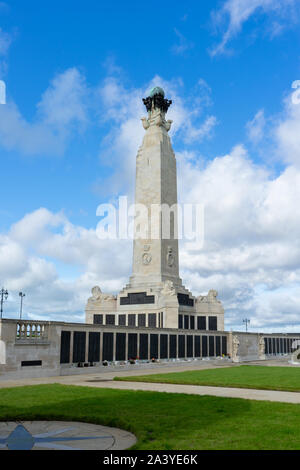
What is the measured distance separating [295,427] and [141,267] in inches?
2208

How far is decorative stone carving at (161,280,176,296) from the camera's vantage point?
203 ft

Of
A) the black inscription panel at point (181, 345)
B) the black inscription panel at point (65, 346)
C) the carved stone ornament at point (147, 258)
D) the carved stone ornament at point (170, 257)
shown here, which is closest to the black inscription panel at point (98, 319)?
the carved stone ornament at point (147, 258)

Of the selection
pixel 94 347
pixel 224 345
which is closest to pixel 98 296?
pixel 224 345

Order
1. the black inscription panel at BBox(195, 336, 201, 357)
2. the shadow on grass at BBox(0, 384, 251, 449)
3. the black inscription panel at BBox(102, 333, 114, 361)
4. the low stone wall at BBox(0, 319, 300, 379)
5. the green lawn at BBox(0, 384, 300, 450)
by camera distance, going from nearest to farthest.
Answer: the green lawn at BBox(0, 384, 300, 450)
the shadow on grass at BBox(0, 384, 251, 449)
the low stone wall at BBox(0, 319, 300, 379)
the black inscription panel at BBox(102, 333, 114, 361)
the black inscription panel at BBox(195, 336, 201, 357)

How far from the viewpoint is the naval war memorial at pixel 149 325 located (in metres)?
33.7

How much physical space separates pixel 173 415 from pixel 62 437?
177 inches

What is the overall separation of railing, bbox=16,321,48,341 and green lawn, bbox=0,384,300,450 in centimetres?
1137

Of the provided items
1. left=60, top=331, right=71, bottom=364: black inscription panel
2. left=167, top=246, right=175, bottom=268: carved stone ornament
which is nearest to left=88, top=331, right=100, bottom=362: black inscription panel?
left=60, top=331, right=71, bottom=364: black inscription panel

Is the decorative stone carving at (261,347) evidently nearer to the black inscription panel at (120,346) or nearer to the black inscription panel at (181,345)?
the black inscription panel at (181,345)

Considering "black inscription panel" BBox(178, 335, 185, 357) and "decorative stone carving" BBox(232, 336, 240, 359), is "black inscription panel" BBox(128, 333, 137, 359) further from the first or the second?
"decorative stone carving" BBox(232, 336, 240, 359)

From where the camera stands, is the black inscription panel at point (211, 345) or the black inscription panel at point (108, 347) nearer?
the black inscription panel at point (108, 347)

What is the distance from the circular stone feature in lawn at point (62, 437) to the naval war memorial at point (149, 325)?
19.6 metres

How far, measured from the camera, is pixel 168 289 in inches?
2457

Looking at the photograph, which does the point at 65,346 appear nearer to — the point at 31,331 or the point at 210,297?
the point at 31,331
